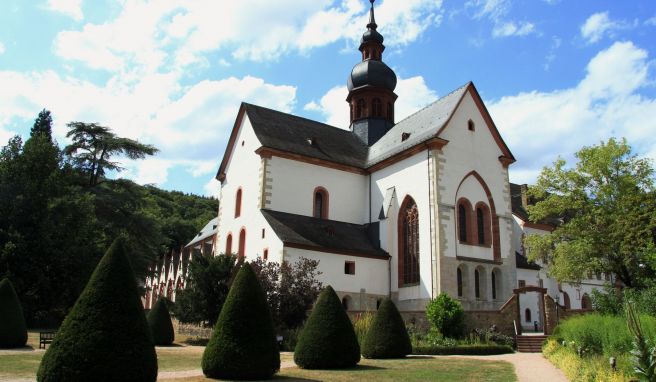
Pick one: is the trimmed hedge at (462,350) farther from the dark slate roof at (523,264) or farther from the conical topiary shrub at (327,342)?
the dark slate roof at (523,264)

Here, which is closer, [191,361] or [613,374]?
[613,374]

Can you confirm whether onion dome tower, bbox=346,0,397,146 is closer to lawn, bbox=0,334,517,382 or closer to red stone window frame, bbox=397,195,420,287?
red stone window frame, bbox=397,195,420,287

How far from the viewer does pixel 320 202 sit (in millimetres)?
33375

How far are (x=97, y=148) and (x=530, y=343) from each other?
114 ft

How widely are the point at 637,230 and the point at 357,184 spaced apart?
639 inches

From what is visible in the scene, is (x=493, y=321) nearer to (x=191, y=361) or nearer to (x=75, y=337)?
(x=191, y=361)

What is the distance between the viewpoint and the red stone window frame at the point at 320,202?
3291cm

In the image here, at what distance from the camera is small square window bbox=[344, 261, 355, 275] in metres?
29.2

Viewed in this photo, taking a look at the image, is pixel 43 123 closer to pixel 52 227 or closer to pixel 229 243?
pixel 52 227

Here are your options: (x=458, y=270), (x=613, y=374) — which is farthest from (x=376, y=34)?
(x=613, y=374)

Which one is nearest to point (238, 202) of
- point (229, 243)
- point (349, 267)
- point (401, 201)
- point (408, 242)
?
point (229, 243)

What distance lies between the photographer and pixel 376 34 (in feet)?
142

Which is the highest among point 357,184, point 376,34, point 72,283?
point 376,34

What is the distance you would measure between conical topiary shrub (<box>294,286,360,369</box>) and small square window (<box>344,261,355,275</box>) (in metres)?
13.0
